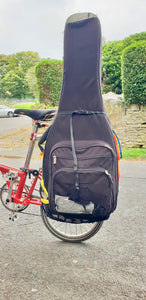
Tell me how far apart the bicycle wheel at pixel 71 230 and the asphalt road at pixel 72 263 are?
8 centimetres

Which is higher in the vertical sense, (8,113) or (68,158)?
(68,158)

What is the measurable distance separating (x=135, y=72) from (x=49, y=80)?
4606mm

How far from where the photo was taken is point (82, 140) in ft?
8.48

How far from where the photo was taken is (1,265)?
2893 millimetres

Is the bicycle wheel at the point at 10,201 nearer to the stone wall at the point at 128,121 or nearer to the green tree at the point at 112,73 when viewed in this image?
the stone wall at the point at 128,121

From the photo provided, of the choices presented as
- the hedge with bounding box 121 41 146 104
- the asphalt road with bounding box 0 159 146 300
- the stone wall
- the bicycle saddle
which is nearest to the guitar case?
the asphalt road with bounding box 0 159 146 300

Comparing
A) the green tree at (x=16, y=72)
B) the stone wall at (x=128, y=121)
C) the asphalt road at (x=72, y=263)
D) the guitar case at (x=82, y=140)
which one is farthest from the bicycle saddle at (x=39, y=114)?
the green tree at (x=16, y=72)

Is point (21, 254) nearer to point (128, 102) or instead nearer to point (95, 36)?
point (95, 36)

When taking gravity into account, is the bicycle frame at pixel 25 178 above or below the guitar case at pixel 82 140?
below

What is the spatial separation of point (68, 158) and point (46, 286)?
108 cm

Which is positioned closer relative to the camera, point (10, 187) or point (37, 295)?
point (37, 295)

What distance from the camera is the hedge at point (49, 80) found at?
42.1 ft

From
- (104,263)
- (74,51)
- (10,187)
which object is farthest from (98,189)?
(10,187)

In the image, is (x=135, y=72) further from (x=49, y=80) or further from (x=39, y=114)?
(x=39, y=114)
